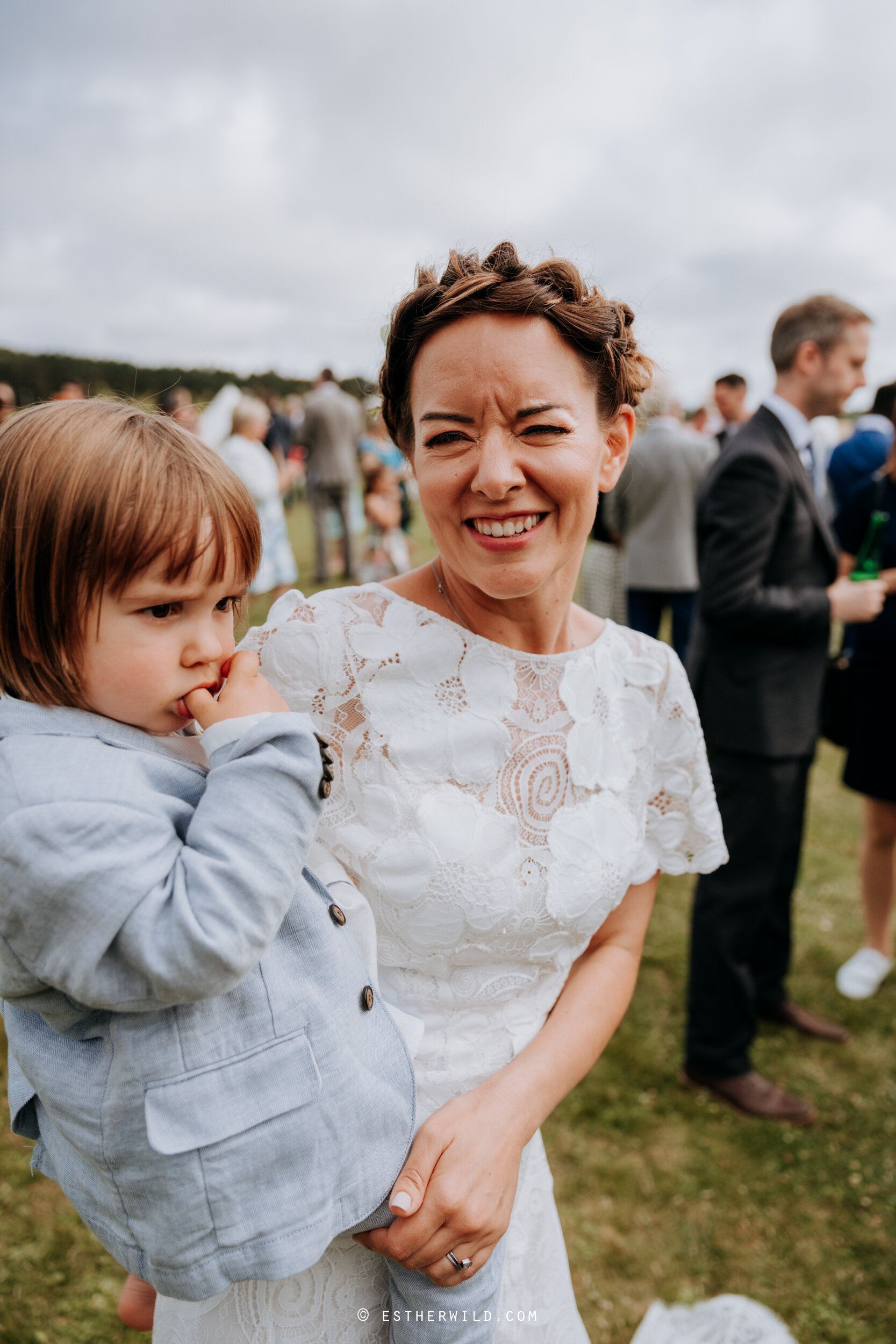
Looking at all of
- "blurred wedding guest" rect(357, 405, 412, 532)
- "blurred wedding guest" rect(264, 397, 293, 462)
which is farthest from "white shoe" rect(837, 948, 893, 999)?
"blurred wedding guest" rect(264, 397, 293, 462)

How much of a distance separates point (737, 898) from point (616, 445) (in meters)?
2.30

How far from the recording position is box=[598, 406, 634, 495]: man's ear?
5.24 feet

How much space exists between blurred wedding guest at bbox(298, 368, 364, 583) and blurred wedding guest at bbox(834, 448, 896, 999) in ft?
26.9

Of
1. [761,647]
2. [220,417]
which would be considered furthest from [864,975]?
[220,417]

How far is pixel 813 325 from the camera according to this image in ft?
11.1

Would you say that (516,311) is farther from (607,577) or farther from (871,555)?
(607,577)

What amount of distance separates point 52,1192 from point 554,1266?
88.4 inches

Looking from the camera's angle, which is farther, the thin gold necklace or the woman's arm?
the thin gold necklace

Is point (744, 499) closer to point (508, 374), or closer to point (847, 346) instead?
point (847, 346)

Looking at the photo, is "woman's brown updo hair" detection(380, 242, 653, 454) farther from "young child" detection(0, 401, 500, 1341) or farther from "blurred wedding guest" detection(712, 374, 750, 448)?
"blurred wedding guest" detection(712, 374, 750, 448)

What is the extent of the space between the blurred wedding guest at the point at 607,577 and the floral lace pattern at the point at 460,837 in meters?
5.95

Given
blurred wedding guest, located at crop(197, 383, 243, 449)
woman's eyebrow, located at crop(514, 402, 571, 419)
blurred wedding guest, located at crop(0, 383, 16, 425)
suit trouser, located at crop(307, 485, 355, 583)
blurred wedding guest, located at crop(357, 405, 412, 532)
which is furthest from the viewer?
blurred wedding guest, located at crop(357, 405, 412, 532)

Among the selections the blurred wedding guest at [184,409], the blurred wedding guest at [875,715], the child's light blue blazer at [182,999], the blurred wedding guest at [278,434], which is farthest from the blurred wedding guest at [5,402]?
the child's light blue blazer at [182,999]

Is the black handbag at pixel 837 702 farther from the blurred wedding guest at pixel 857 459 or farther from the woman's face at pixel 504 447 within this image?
the woman's face at pixel 504 447
